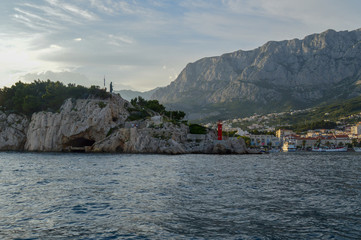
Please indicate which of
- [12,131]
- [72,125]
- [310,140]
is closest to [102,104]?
[72,125]

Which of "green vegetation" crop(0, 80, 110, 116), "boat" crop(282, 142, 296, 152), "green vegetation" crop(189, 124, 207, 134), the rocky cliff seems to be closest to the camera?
the rocky cliff

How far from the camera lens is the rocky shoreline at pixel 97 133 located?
78.9 meters

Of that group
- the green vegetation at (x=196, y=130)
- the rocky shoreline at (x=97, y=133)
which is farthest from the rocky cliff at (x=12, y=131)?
the green vegetation at (x=196, y=130)

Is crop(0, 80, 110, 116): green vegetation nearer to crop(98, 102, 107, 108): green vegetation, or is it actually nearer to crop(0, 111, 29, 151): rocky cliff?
crop(0, 111, 29, 151): rocky cliff

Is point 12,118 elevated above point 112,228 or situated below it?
above

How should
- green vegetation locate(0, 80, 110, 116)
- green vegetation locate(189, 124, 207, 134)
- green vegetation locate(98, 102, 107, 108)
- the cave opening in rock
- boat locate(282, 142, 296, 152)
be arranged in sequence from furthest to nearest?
1. boat locate(282, 142, 296, 152)
2. green vegetation locate(189, 124, 207, 134)
3. green vegetation locate(0, 80, 110, 116)
4. the cave opening in rock
5. green vegetation locate(98, 102, 107, 108)

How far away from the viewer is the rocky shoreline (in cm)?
7888

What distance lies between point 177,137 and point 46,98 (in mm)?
40951

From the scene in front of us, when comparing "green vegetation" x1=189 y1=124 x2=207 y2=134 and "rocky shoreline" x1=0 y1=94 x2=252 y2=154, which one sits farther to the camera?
"green vegetation" x1=189 y1=124 x2=207 y2=134

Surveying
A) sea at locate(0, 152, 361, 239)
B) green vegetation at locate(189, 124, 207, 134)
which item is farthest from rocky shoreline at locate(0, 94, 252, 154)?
sea at locate(0, 152, 361, 239)

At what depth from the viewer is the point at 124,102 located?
321ft

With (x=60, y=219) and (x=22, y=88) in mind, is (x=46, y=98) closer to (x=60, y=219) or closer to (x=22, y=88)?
(x=22, y=88)

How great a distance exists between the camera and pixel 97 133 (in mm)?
82375

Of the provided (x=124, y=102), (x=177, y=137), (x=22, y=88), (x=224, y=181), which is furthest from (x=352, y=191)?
(x=22, y=88)
